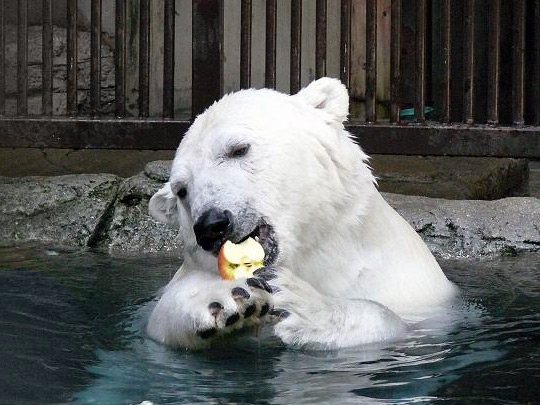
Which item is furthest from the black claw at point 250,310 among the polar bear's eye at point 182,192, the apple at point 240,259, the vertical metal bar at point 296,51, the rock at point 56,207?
the vertical metal bar at point 296,51

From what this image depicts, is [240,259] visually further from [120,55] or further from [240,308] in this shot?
→ [120,55]

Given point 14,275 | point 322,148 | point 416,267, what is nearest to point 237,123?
point 322,148

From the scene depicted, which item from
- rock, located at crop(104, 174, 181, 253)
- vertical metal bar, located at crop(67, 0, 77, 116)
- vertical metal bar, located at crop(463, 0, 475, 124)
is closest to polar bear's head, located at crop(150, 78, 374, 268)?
rock, located at crop(104, 174, 181, 253)

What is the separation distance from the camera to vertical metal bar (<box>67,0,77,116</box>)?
21.2 ft

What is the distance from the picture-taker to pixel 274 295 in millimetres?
2869

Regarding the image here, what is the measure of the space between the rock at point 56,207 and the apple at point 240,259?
7.56 ft

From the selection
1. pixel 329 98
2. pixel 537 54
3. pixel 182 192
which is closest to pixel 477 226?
pixel 329 98

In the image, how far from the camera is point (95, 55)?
6.49m

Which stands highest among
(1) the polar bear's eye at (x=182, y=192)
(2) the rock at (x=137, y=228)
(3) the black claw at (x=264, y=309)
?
(1) the polar bear's eye at (x=182, y=192)

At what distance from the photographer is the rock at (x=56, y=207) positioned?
5.37m

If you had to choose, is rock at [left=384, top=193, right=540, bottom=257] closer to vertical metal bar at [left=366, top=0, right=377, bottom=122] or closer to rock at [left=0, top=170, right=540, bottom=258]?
rock at [left=0, top=170, right=540, bottom=258]

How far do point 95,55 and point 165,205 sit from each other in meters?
3.07

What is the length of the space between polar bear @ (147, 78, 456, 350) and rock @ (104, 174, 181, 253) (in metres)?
1.59

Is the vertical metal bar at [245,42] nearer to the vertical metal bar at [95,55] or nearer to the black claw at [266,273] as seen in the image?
the vertical metal bar at [95,55]
